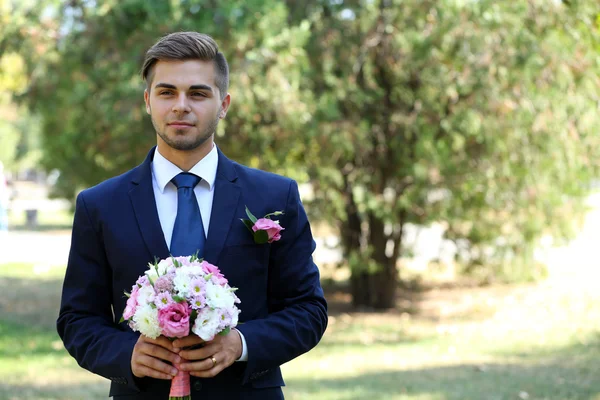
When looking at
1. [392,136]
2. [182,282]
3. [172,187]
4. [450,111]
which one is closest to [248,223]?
[172,187]

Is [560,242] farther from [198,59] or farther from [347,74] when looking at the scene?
[198,59]

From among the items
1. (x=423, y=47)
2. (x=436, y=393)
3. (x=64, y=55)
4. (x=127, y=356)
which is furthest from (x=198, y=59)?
(x=64, y=55)

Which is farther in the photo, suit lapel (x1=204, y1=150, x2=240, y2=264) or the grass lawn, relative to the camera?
the grass lawn

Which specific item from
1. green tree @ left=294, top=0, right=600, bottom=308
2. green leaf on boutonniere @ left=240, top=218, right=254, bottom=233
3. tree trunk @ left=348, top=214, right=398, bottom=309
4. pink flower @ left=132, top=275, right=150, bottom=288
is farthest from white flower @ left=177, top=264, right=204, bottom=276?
tree trunk @ left=348, top=214, right=398, bottom=309

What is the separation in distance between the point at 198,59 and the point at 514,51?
889cm

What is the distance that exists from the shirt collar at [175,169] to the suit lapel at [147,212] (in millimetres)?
33

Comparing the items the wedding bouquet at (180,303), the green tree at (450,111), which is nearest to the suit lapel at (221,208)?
the wedding bouquet at (180,303)

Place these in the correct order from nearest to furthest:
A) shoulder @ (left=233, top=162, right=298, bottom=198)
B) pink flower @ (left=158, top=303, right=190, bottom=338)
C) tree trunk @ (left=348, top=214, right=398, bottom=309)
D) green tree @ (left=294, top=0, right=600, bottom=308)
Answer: pink flower @ (left=158, top=303, right=190, bottom=338), shoulder @ (left=233, top=162, right=298, bottom=198), green tree @ (left=294, top=0, right=600, bottom=308), tree trunk @ (left=348, top=214, right=398, bottom=309)

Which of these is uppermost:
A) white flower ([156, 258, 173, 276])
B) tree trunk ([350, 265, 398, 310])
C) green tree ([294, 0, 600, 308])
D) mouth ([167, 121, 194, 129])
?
green tree ([294, 0, 600, 308])

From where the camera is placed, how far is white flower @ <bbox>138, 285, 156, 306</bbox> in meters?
2.37

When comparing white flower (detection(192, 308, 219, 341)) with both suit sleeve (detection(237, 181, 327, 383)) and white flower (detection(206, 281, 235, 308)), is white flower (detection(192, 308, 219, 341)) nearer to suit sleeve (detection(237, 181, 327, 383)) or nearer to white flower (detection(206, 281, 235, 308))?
white flower (detection(206, 281, 235, 308))

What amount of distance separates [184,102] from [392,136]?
30.8ft

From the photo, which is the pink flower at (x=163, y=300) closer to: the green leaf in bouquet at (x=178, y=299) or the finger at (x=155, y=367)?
the green leaf in bouquet at (x=178, y=299)

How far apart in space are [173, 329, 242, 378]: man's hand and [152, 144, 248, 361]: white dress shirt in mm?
440
